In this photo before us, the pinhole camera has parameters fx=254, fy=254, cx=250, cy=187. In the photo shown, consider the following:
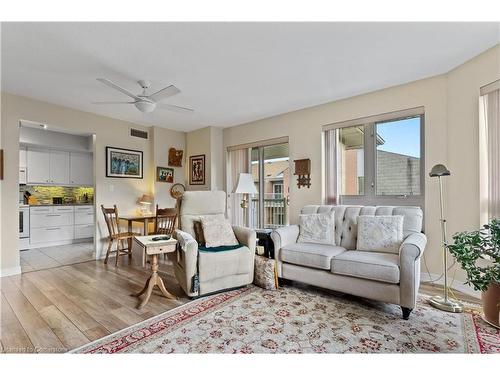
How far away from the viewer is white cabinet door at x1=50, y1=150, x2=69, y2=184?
5.69 meters

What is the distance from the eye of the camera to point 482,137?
8.51 feet

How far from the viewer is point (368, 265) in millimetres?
2307

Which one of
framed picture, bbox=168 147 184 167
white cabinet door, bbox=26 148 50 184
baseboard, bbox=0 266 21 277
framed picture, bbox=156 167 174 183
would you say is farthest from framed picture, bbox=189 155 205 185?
white cabinet door, bbox=26 148 50 184

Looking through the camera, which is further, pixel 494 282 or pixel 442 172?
pixel 442 172

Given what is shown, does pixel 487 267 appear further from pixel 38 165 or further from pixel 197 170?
pixel 38 165

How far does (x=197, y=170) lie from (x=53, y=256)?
2.99 m

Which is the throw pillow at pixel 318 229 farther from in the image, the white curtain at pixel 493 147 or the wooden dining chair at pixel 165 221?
the wooden dining chair at pixel 165 221

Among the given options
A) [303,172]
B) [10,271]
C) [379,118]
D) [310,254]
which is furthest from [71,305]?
[379,118]

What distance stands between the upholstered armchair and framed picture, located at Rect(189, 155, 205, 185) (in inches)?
84.5

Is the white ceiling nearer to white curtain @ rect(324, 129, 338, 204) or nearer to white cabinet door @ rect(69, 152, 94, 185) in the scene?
white curtain @ rect(324, 129, 338, 204)

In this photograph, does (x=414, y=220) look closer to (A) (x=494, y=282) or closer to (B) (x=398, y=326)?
(A) (x=494, y=282)

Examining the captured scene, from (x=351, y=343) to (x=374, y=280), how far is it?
0.69 meters

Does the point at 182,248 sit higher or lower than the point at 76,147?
lower

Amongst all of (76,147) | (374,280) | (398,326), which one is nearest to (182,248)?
(374,280)
